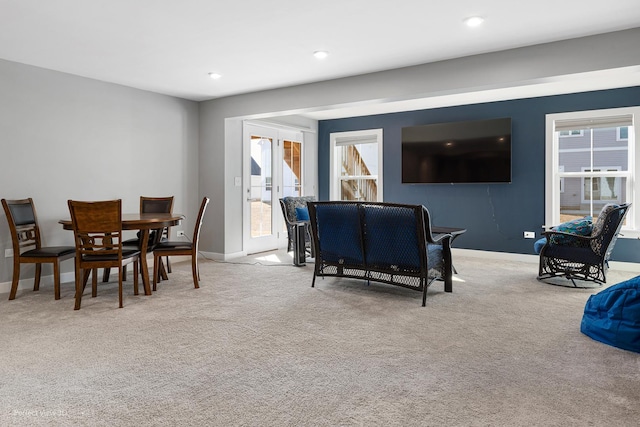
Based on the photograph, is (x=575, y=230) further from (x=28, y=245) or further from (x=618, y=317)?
(x=28, y=245)

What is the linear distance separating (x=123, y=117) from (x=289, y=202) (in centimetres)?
235

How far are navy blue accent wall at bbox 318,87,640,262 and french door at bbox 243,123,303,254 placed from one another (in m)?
1.64

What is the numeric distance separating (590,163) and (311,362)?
5069 millimetres

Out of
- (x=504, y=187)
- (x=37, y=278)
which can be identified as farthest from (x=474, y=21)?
(x=37, y=278)

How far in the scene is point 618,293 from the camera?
2.78m

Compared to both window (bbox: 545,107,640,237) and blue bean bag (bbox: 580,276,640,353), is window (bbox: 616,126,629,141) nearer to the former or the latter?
window (bbox: 545,107,640,237)

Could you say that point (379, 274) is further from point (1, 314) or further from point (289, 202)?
point (1, 314)

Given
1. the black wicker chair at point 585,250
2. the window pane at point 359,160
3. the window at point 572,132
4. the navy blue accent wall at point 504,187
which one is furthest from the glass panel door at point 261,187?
the window at point 572,132

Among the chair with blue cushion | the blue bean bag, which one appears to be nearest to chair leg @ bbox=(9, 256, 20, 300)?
the chair with blue cushion

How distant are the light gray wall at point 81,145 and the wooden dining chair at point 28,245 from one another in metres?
0.26

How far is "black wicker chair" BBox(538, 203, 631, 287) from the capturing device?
4.23 m

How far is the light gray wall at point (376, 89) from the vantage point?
360 cm

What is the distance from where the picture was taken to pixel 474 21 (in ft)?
10.8

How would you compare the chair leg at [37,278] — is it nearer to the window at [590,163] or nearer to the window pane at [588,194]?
the window at [590,163]
